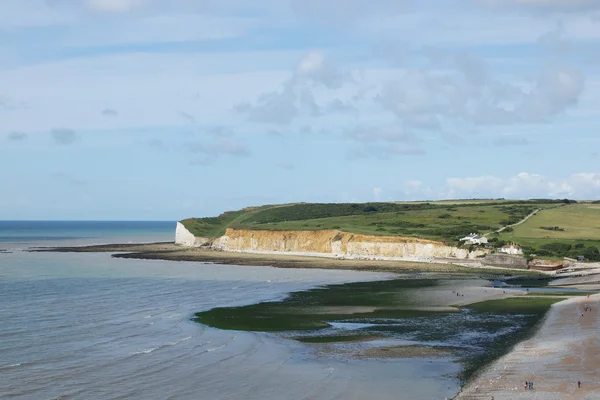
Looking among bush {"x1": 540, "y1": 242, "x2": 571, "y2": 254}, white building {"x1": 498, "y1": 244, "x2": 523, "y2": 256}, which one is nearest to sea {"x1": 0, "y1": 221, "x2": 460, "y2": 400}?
white building {"x1": 498, "y1": 244, "x2": 523, "y2": 256}

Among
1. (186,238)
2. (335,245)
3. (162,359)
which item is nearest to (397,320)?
(162,359)

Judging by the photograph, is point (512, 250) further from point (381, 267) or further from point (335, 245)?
point (335, 245)

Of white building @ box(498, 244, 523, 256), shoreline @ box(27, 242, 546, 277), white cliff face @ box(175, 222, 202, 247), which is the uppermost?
white cliff face @ box(175, 222, 202, 247)

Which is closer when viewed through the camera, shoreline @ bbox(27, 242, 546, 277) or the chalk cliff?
shoreline @ bbox(27, 242, 546, 277)

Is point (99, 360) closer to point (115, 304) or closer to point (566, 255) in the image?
point (115, 304)

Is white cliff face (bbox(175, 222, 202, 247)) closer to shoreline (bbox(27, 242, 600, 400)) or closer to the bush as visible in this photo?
shoreline (bbox(27, 242, 600, 400))

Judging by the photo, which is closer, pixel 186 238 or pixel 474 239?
pixel 474 239

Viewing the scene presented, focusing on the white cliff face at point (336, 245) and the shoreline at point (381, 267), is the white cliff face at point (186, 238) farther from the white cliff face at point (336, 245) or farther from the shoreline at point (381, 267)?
the white cliff face at point (336, 245)
